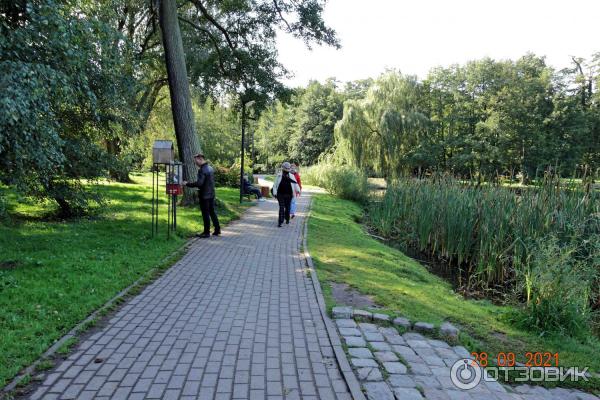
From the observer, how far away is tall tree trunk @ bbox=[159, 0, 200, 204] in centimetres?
1346

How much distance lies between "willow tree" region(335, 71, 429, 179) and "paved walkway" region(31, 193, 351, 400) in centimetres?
2456

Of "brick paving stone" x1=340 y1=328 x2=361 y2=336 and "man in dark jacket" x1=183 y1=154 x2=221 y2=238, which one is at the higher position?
"man in dark jacket" x1=183 y1=154 x2=221 y2=238

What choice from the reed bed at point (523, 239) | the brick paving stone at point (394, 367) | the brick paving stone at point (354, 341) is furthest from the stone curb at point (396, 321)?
the reed bed at point (523, 239)

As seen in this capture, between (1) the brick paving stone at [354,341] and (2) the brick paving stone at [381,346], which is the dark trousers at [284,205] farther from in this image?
(2) the brick paving stone at [381,346]

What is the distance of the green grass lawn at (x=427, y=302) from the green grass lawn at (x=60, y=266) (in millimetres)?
3041

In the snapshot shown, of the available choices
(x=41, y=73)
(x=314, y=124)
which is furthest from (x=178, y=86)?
(x=314, y=124)

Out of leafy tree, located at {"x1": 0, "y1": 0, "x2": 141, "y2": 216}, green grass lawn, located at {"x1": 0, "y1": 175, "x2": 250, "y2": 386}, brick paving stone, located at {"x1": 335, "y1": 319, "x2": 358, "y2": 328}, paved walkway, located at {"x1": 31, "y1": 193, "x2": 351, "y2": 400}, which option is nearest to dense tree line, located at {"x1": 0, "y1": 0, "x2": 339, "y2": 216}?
leafy tree, located at {"x1": 0, "y1": 0, "x2": 141, "y2": 216}

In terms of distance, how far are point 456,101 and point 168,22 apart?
38.4 m

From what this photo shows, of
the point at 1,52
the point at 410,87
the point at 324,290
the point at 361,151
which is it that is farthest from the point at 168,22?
the point at 410,87

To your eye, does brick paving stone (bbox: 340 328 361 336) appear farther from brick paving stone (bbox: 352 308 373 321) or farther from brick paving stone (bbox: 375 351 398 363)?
brick paving stone (bbox: 375 351 398 363)

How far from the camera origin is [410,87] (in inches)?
1368

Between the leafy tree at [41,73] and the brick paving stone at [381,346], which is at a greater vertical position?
the leafy tree at [41,73]

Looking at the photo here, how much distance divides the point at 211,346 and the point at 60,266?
3729 millimetres

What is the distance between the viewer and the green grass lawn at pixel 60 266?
14.7ft
